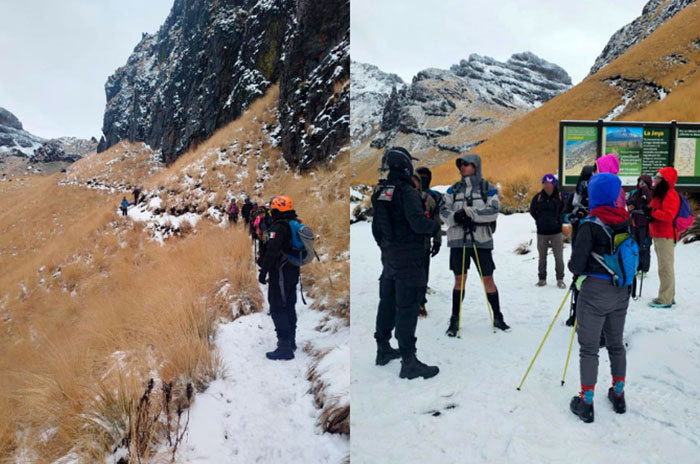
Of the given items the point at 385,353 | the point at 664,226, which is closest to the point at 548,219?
the point at 664,226

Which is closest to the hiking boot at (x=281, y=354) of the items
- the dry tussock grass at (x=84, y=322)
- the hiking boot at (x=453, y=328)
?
the dry tussock grass at (x=84, y=322)

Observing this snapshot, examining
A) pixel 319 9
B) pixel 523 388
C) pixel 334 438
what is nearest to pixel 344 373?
pixel 334 438

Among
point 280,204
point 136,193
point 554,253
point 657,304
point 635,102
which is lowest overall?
point 657,304

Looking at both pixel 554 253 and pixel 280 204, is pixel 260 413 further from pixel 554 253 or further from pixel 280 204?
pixel 554 253

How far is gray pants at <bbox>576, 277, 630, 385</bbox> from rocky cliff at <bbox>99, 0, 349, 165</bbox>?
203 centimetres

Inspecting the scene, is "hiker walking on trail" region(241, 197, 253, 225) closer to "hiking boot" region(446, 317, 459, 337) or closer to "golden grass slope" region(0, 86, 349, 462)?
"golden grass slope" region(0, 86, 349, 462)

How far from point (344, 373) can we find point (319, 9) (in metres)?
2.37

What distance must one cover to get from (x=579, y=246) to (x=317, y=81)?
85.0 inches

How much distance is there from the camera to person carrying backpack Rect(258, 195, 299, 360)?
1.99 meters

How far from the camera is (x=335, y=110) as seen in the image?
305 centimetres

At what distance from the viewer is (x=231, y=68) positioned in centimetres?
329

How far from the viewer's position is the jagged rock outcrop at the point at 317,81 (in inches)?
101

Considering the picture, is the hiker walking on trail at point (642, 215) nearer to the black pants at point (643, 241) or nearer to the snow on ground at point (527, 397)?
the black pants at point (643, 241)

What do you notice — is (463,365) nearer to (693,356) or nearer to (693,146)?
(693,356)
